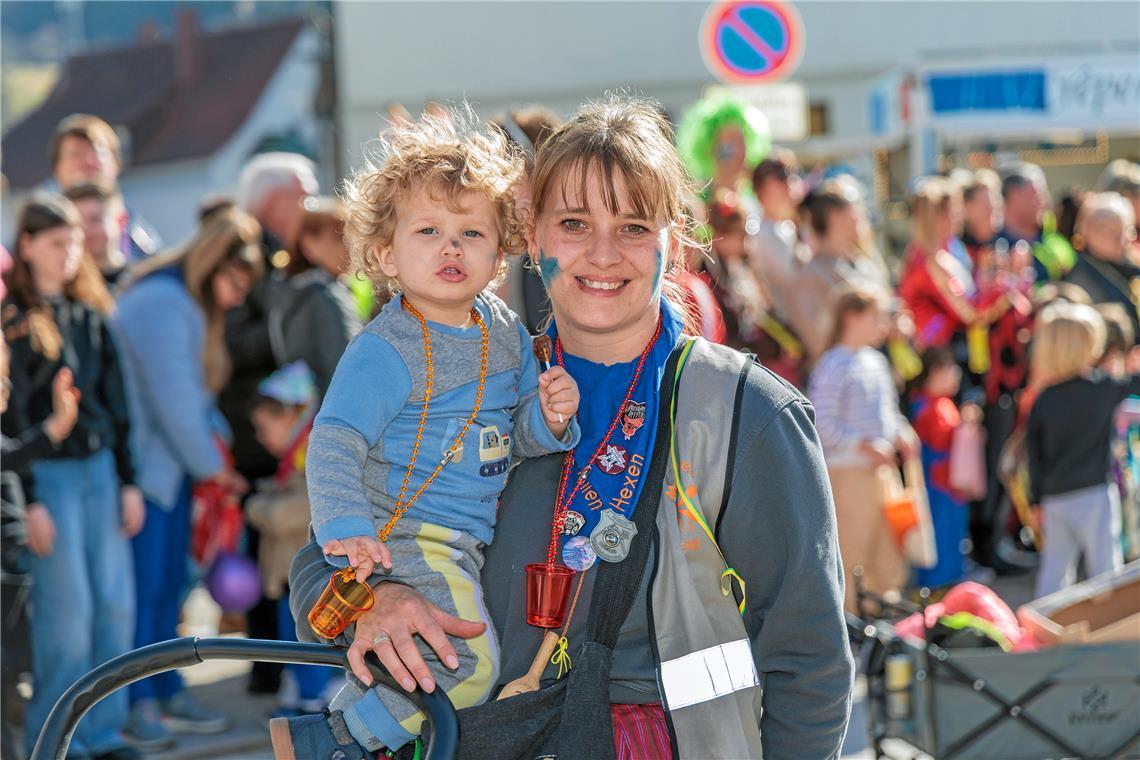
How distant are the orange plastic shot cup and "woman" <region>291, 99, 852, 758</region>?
0.07 feet

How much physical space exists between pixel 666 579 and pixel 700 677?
0.16 metres

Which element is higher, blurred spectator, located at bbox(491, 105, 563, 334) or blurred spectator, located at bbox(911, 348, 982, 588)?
blurred spectator, located at bbox(491, 105, 563, 334)

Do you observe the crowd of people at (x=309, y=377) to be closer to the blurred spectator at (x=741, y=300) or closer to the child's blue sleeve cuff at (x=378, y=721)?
the blurred spectator at (x=741, y=300)

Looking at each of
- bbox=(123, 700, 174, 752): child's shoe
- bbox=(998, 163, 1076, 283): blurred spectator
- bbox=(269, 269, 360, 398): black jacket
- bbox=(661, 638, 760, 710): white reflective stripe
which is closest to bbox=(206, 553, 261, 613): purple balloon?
bbox=(123, 700, 174, 752): child's shoe

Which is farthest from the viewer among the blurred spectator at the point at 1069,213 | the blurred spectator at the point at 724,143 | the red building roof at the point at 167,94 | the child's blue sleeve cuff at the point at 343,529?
the red building roof at the point at 167,94

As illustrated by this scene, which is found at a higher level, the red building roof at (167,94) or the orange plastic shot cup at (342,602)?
the red building roof at (167,94)

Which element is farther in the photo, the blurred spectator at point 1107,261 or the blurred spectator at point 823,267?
the blurred spectator at point 1107,261

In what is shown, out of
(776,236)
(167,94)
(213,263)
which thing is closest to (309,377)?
(213,263)

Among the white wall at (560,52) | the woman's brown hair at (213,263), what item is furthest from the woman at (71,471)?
the white wall at (560,52)

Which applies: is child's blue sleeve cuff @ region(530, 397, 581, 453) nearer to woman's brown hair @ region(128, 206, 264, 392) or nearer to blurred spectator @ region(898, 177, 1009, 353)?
woman's brown hair @ region(128, 206, 264, 392)

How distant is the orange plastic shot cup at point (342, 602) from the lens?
2348 millimetres

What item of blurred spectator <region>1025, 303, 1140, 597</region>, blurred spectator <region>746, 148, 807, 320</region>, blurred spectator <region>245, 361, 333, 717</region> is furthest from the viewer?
blurred spectator <region>746, 148, 807, 320</region>

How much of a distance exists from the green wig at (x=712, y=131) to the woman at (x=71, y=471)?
2985 mm

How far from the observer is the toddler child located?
2379 mm
